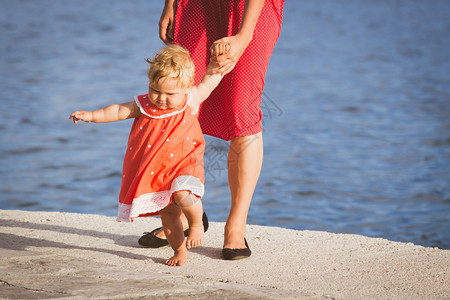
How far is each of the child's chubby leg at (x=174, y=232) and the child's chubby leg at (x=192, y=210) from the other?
0.07 meters

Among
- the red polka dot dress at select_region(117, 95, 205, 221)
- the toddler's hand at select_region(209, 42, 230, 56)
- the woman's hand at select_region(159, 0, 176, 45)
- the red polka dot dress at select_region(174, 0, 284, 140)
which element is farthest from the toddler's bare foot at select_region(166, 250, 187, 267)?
the woman's hand at select_region(159, 0, 176, 45)

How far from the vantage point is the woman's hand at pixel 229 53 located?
2.80m

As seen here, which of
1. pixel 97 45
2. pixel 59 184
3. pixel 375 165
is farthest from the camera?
pixel 97 45

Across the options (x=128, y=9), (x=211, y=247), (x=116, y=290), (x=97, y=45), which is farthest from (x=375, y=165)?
(x=128, y=9)

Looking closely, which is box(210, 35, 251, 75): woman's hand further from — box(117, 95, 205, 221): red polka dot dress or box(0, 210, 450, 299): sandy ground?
box(0, 210, 450, 299): sandy ground

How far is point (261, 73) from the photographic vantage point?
3098 mm

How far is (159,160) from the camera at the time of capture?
2713 mm

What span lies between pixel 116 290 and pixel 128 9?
79.6ft

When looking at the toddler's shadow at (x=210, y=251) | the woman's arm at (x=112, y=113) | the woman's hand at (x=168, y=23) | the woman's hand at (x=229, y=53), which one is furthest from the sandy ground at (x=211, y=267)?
the woman's hand at (x=168, y=23)

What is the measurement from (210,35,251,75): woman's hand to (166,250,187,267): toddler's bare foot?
0.80 meters

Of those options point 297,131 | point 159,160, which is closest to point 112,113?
point 159,160

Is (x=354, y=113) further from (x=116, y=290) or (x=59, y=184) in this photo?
(x=116, y=290)

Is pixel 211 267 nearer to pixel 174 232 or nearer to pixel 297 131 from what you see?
pixel 174 232

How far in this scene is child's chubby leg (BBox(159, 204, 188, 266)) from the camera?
2.77 m
